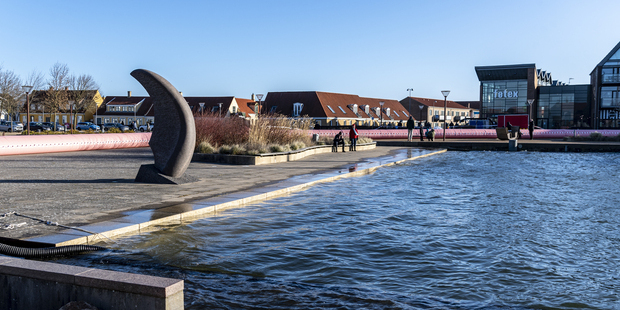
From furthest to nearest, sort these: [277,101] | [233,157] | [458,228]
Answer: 1. [277,101]
2. [233,157]
3. [458,228]

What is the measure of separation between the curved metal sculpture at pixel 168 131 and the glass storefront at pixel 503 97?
6988cm

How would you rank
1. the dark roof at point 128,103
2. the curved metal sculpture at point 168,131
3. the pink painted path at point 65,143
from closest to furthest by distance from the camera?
the curved metal sculpture at point 168,131 < the pink painted path at point 65,143 < the dark roof at point 128,103

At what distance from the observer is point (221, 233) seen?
291 inches

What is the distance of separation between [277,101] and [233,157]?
207 ft

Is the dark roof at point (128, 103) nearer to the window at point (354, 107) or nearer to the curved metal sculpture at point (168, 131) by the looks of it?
the window at point (354, 107)

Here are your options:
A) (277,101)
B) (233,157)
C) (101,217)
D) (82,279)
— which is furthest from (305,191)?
(277,101)

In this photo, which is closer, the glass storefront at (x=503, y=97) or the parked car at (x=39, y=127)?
the parked car at (x=39, y=127)

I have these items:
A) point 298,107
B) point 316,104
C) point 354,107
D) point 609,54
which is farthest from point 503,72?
point 298,107

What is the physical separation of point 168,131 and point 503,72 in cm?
7035

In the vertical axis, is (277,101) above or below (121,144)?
above

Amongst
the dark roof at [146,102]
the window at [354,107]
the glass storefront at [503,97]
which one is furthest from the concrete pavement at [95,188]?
the dark roof at [146,102]

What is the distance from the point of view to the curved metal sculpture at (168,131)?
1127 cm

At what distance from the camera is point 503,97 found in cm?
7512

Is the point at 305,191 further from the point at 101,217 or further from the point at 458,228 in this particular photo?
the point at 101,217
